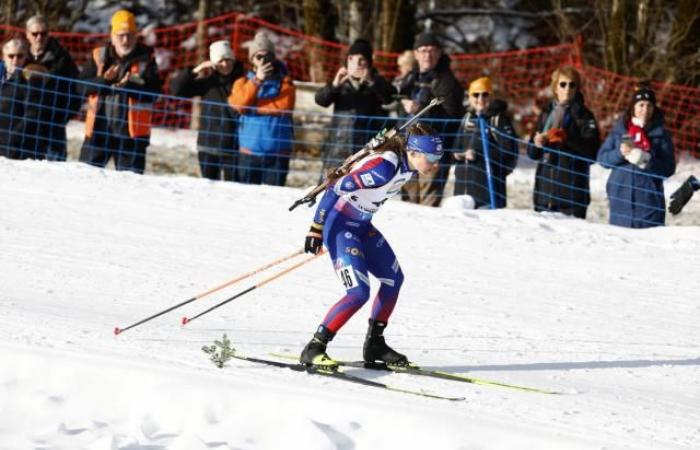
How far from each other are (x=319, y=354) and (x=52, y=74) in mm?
5772

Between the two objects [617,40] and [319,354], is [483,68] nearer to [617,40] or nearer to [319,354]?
[617,40]

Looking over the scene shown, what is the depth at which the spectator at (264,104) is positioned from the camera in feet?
37.2

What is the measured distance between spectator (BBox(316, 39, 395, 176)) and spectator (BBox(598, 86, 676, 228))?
6.55 feet

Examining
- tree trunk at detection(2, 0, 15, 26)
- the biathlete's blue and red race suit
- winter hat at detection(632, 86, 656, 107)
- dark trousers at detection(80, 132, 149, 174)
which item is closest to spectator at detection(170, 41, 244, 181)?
dark trousers at detection(80, 132, 149, 174)

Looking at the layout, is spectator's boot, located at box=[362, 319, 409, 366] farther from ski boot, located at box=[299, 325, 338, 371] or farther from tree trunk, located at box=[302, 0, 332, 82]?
tree trunk, located at box=[302, 0, 332, 82]

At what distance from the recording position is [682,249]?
35.8ft

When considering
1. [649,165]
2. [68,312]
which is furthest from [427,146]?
[649,165]

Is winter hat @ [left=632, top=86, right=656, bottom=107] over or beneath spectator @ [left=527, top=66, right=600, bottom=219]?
over

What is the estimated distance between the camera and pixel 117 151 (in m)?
11.9

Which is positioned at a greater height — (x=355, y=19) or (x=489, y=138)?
(x=355, y=19)

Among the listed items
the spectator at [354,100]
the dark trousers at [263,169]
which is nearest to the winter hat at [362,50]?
the spectator at [354,100]

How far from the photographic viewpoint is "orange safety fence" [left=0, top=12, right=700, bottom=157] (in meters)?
16.3

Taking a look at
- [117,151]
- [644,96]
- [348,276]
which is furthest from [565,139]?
[348,276]

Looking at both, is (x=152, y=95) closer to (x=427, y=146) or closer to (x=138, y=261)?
(x=138, y=261)
